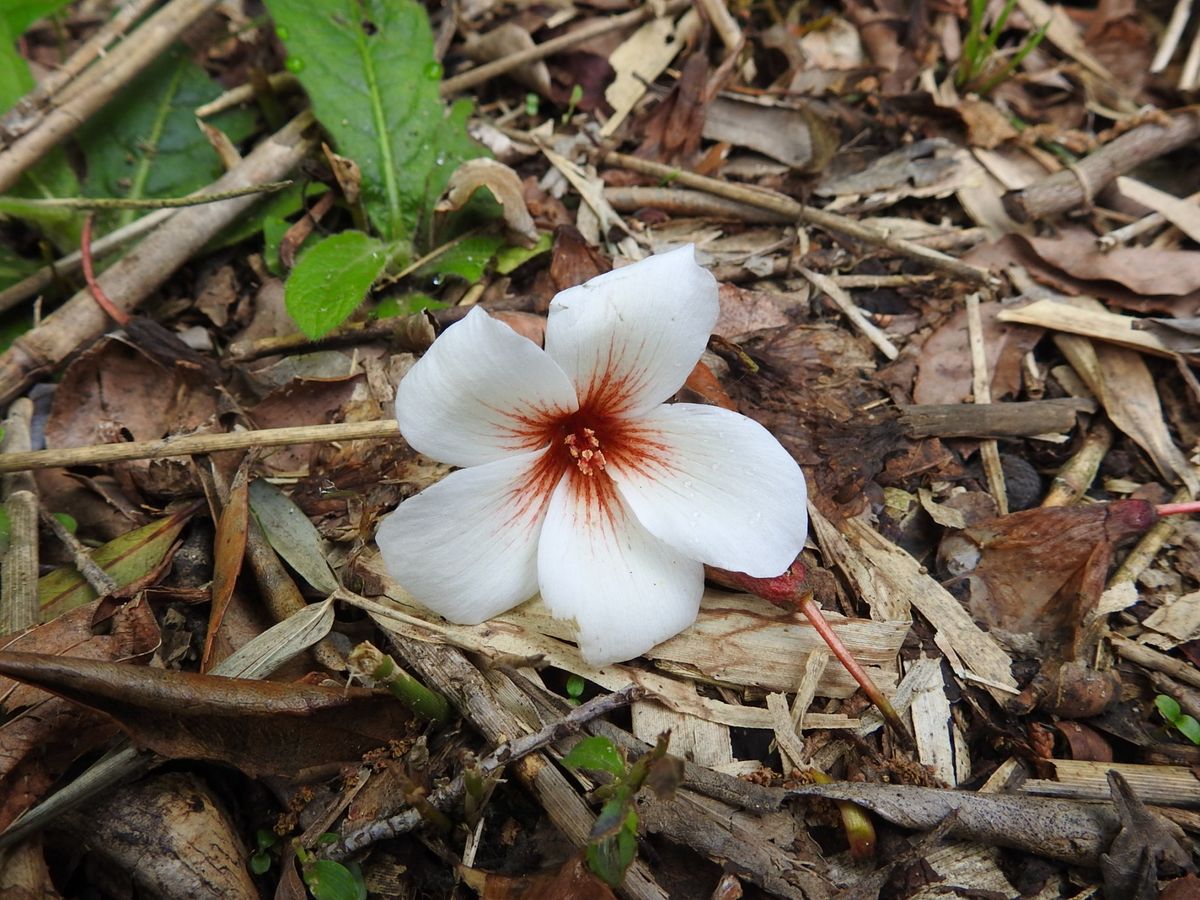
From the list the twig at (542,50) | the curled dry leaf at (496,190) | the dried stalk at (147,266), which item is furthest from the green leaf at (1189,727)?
the dried stalk at (147,266)

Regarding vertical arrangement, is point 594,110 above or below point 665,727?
above

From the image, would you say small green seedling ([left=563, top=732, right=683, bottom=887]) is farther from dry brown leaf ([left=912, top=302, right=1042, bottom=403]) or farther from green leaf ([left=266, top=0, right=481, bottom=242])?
green leaf ([left=266, top=0, right=481, bottom=242])

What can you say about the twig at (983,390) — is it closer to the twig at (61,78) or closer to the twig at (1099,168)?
the twig at (1099,168)

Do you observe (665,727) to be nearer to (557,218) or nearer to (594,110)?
(557,218)

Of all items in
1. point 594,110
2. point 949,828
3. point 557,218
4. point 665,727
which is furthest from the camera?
point 594,110

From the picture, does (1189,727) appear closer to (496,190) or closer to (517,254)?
(517,254)

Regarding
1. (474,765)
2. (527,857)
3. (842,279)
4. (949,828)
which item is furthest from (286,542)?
(842,279)
